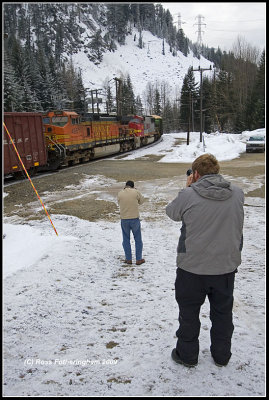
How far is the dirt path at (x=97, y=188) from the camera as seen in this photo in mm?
10516

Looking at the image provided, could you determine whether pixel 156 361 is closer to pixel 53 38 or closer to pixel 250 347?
pixel 250 347

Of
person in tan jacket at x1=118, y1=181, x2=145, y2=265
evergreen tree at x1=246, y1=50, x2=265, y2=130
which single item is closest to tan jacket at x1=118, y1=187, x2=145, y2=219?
person in tan jacket at x1=118, y1=181, x2=145, y2=265

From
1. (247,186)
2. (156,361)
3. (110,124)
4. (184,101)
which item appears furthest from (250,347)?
(184,101)

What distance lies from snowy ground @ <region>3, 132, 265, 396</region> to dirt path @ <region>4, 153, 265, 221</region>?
11.5 ft

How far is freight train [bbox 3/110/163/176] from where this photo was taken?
1544 centimetres

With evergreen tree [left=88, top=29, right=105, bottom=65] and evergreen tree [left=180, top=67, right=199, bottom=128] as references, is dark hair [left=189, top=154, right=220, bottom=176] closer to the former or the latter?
evergreen tree [left=180, top=67, right=199, bottom=128]

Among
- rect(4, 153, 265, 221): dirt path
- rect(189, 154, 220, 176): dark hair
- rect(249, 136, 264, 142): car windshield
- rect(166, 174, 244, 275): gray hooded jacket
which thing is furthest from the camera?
rect(249, 136, 264, 142): car windshield

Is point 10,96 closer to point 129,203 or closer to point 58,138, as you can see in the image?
point 58,138

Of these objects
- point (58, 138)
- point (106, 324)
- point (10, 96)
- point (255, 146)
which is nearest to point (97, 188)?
point (58, 138)

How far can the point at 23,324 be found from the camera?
3.82m

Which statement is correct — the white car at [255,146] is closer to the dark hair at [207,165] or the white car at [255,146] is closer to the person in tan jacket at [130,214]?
the person in tan jacket at [130,214]

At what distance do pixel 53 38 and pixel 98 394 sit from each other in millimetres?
153157

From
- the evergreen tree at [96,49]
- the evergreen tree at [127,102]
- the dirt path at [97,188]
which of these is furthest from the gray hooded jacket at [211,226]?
the evergreen tree at [96,49]

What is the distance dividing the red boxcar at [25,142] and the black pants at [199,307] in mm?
13711
